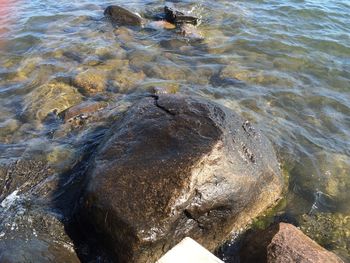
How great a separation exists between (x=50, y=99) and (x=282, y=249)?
5.17 m

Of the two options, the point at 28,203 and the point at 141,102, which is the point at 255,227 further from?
the point at 28,203

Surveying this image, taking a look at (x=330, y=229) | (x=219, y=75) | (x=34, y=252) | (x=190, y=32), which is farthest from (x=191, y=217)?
(x=190, y=32)

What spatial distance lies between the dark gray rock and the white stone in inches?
327

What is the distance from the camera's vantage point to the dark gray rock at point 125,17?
1118 cm

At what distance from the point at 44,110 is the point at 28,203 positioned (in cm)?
258

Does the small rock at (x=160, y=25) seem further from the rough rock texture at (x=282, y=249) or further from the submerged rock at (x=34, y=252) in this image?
the submerged rock at (x=34, y=252)

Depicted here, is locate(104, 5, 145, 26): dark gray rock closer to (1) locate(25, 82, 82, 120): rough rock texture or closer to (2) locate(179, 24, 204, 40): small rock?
(2) locate(179, 24, 204, 40): small rock

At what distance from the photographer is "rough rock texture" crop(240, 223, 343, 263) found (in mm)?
4312

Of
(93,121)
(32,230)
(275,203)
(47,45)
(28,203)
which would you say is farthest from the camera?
(47,45)

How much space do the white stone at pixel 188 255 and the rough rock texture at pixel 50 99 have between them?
4.35 m

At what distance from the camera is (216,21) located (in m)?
11.6

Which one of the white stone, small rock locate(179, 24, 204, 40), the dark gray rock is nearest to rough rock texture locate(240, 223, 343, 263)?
the white stone

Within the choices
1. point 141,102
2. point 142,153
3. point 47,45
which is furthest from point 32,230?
point 47,45

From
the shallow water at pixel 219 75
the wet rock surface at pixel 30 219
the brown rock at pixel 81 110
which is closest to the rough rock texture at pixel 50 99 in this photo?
the shallow water at pixel 219 75
